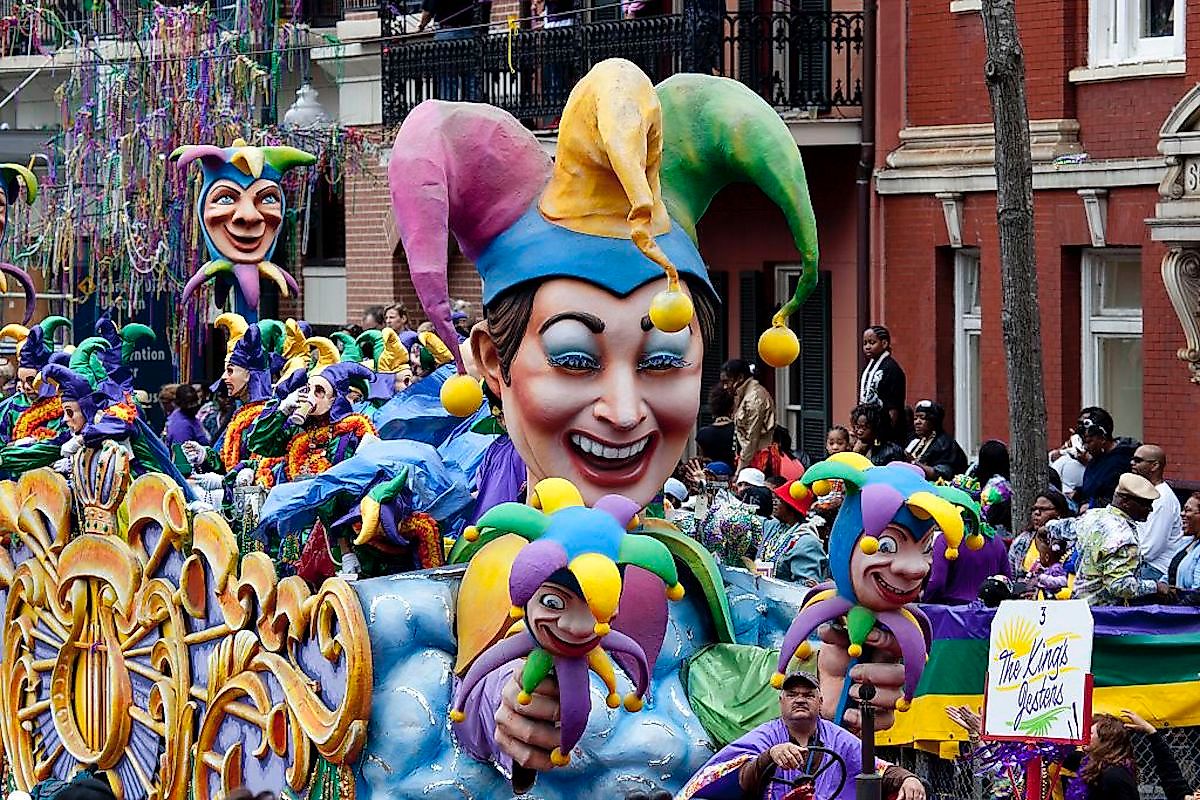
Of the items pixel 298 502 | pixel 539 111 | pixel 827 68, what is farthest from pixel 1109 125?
pixel 298 502

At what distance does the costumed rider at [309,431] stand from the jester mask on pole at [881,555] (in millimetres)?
3352

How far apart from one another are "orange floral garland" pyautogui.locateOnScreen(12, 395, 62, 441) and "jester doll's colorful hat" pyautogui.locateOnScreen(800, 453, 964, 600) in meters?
5.20

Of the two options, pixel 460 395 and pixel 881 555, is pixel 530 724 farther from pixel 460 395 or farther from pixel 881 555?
pixel 460 395

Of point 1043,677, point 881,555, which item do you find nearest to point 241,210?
point 1043,677

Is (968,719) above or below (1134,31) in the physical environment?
below

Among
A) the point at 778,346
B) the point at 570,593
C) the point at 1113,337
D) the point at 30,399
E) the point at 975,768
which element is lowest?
the point at 975,768

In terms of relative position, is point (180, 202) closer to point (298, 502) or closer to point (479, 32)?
point (479, 32)

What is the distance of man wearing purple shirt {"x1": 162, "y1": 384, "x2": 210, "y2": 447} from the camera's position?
46.2 feet

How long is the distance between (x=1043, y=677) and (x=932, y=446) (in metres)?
5.75

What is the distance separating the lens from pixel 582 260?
25.1 ft

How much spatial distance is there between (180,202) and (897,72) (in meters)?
5.71

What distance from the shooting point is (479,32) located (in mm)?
22047

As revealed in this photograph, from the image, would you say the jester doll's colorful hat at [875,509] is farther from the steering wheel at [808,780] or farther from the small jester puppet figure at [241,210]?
the small jester puppet figure at [241,210]

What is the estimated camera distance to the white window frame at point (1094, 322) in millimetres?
16438
